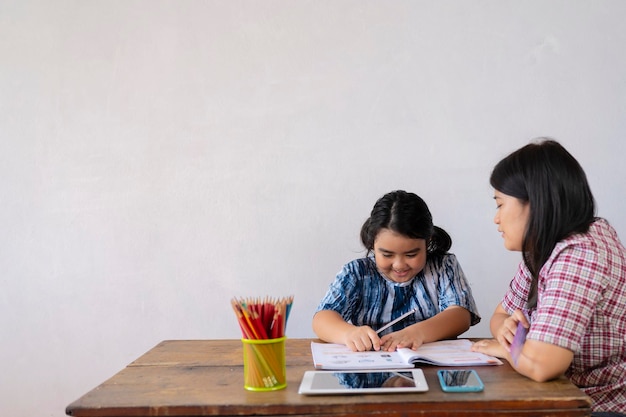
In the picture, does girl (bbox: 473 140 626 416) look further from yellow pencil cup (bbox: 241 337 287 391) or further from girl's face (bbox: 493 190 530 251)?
yellow pencil cup (bbox: 241 337 287 391)

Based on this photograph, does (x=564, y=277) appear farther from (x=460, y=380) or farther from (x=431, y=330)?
(x=431, y=330)

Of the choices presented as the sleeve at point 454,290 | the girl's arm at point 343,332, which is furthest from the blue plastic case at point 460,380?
the sleeve at point 454,290

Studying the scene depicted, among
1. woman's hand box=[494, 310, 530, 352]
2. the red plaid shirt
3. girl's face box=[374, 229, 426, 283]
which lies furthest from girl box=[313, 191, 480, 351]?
the red plaid shirt

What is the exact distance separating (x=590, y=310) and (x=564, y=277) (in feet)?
0.27

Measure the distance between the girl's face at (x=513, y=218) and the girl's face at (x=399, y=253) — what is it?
1.19 feet

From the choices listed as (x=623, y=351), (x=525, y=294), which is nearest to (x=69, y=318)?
(x=525, y=294)

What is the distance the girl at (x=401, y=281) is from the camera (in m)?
1.87

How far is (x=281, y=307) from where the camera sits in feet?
4.20

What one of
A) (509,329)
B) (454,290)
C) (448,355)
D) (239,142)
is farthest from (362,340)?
(239,142)

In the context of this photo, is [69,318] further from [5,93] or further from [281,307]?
[281,307]

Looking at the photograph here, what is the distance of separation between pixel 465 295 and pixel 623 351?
20.5 inches

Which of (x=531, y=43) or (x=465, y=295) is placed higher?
(x=531, y=43)

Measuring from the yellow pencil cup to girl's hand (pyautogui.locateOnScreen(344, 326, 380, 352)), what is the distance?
339 mm

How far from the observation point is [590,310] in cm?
135
